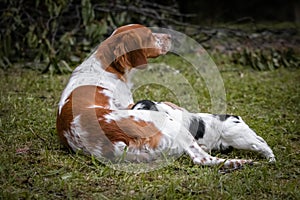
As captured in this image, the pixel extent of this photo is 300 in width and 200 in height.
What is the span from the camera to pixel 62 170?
3703mm

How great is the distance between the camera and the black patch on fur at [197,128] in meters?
4.02

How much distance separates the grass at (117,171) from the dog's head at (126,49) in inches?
33.9

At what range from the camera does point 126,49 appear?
449 cm

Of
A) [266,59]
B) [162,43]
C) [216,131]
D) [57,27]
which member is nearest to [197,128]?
[216,131]

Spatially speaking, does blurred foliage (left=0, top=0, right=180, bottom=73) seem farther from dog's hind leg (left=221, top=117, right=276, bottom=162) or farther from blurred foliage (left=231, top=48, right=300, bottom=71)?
dog's hind leg (left=221, top=117, right=276, bottom=162)

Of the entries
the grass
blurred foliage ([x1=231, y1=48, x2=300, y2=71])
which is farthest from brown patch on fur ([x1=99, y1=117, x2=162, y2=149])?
blurred foliage ([x1=231, y1=48, x2=300, y2=71])

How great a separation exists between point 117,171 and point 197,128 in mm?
781

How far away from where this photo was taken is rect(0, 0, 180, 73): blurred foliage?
7570 millimetres

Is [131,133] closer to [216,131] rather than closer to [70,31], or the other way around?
[216,131]

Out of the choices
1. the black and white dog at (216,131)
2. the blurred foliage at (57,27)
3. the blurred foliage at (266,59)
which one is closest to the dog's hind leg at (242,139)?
the black and white dog at (216,131)

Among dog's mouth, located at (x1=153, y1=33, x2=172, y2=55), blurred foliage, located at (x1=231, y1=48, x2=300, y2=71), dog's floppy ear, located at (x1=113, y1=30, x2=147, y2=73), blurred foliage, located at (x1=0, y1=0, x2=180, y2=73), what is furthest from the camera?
blurred foliage, located at (x1=231, y1=48, x2=300, y2=71)

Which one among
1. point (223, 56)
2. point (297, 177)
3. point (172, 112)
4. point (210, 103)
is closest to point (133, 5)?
point (223, 56)

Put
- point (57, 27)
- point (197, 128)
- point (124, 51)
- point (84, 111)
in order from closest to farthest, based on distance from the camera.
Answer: point (84, 111) → point (197, 128) → point (124, 51) → point (57, 27)

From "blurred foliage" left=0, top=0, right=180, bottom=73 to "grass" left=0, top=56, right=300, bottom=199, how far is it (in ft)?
5.25
